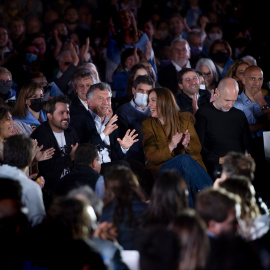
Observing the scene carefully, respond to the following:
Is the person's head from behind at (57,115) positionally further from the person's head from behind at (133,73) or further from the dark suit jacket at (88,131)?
the person's head from behind at (133,73)

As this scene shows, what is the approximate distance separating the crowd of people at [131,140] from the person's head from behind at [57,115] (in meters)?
0.01

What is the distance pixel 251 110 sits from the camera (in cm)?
734

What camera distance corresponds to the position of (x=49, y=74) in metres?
8.77

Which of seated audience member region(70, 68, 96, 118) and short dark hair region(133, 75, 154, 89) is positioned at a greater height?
short dark hair region(133, 75, 154, 89)

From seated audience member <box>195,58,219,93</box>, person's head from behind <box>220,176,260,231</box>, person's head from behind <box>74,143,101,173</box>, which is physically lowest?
seated audience member <box>195,58,219,93</box>

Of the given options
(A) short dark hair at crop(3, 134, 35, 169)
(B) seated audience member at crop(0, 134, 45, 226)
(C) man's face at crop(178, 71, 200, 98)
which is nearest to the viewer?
(B) seated audience member at crop(0, 134, 45, 226)

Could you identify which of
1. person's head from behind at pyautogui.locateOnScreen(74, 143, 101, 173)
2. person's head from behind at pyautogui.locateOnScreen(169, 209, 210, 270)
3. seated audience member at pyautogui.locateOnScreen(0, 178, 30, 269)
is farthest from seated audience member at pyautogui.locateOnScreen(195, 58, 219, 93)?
person's head from behind at pyautogui.locateOnScreen(169, 209, 210, 270)

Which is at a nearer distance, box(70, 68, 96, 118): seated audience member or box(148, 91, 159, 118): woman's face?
box(148, 91, 159, 118): woman's face

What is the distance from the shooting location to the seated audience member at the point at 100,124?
6.62m

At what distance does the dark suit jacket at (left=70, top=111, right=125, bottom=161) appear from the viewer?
6.68 meters

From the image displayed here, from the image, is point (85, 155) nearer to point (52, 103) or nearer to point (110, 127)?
point (110, 127)

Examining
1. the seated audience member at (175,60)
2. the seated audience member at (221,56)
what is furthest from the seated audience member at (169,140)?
the seated audience member at (221,56)

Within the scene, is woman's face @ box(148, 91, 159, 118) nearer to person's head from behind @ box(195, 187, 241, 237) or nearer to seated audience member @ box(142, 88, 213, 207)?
seated audience member @ box(142, 88, 213, 207)

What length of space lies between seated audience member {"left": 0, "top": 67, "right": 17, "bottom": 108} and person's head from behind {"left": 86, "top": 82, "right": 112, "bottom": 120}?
42.5 inches
